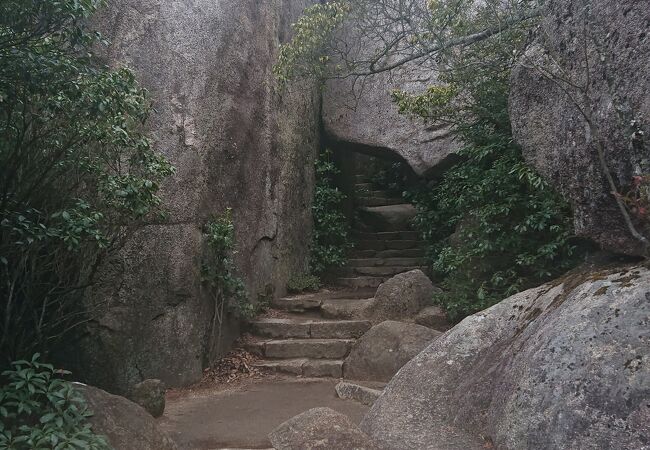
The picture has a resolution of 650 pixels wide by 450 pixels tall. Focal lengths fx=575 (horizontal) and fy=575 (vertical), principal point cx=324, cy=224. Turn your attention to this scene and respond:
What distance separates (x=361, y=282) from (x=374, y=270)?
46 cm

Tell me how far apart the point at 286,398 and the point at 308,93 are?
5472 millimetres

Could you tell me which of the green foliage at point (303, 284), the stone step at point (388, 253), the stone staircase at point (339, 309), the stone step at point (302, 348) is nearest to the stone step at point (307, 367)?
the stone staircase at point (339, 309)

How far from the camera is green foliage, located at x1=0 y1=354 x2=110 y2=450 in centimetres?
295

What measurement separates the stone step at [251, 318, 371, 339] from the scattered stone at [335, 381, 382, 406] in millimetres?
1543

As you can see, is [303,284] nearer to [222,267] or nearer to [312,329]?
[312,329]

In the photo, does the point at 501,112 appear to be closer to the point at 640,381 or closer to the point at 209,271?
the point at 209,271

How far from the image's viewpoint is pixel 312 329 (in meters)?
6.86

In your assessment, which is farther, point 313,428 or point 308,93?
point 308,93

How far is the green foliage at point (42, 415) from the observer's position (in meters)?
2.95

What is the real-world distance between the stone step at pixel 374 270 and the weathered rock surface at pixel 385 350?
10.3 feet

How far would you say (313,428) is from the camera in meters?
3.13

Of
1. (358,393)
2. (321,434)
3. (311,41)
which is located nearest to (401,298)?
(358,393)

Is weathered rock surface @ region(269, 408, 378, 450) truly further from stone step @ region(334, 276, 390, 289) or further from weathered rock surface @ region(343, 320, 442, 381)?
stone step @ region(334, 276, 390, 289)

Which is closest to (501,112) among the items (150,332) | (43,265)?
(150,332)
